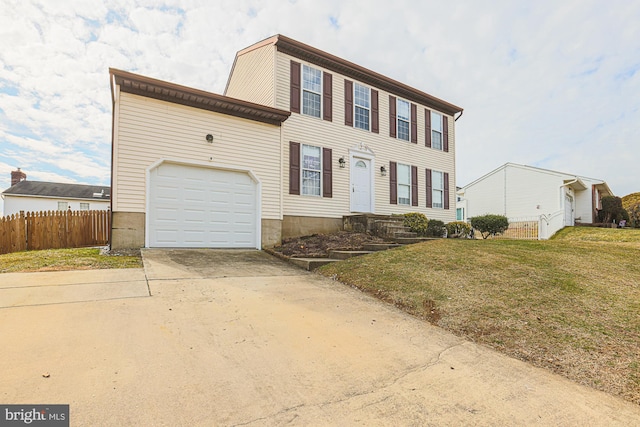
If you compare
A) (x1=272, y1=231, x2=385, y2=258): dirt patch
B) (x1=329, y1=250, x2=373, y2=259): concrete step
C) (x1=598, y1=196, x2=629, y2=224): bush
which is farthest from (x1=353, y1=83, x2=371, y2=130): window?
Result: (x1=598, y1=196, x2=629, y2=224): bush

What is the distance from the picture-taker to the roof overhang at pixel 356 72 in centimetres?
1045

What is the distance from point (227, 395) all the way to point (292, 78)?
33.6 ft

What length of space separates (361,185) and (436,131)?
17.7ft

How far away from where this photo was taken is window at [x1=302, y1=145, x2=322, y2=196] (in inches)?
421

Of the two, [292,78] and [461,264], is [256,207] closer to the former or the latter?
[292,78]

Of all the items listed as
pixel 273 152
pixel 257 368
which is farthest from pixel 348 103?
pixel 257 368

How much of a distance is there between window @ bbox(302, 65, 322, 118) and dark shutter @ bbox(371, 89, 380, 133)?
244cm

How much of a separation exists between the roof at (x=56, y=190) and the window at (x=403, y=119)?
2675 cm

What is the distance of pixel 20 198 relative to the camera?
2506 centimetres

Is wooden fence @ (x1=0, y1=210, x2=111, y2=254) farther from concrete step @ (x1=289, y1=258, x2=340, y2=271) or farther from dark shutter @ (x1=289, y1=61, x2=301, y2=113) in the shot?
dark shutter @ (x1=289, y1=61, x2=301, y2=113)

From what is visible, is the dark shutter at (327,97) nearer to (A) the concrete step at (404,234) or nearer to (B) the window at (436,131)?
(A) the concrete step at (404,234)

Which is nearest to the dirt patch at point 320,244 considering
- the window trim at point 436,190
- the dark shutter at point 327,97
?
the dark shutter at point 327,97

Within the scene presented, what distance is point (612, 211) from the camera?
20.9 meters

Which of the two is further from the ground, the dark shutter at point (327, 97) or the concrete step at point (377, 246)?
the dark shutter at point (327, 97)
